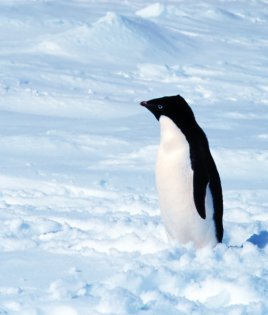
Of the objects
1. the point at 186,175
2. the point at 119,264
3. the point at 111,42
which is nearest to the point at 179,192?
the point at 186,175

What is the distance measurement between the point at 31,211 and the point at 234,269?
1.28 meters

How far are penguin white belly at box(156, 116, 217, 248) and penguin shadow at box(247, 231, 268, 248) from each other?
0.15 m

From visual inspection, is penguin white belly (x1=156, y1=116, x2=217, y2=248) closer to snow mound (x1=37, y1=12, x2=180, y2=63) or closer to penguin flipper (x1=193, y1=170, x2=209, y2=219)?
penguin flipper (x1=193, y1=170, x2=209, y2=219)

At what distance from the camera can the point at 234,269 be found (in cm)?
292

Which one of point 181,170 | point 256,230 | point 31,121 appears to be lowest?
point 31,121

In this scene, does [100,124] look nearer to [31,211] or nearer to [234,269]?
[31,211]

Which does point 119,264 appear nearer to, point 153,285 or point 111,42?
point 153,285

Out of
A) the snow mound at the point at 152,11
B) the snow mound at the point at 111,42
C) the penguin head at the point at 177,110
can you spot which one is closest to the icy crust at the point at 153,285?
the penguin head at the point at 177,110

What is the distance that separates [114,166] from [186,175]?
77.6 inches

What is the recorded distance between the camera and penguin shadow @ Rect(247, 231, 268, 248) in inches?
129

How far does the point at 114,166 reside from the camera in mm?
5137

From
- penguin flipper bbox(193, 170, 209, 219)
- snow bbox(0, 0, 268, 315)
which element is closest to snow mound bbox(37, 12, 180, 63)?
snow bbox(0, 0, 268, 315)

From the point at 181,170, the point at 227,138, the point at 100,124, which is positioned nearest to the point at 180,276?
the point at 181,170

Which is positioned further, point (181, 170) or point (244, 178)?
point (244, 178)
